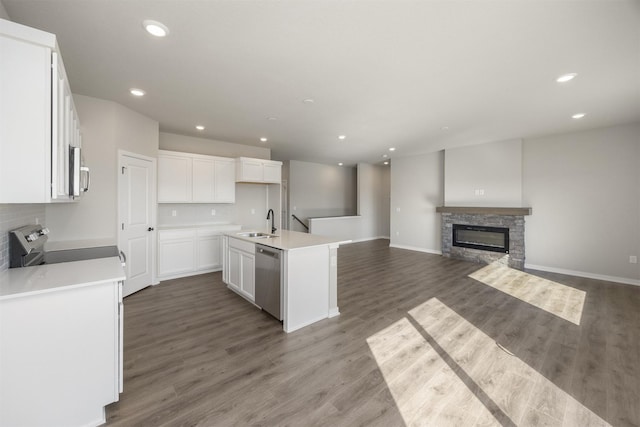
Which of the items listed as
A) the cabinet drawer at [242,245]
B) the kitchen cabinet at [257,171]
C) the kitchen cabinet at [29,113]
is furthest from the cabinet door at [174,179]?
the kitchen cabinet at [29,113]

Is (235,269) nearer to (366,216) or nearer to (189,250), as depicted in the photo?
(189,250)

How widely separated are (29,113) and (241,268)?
2.64 m

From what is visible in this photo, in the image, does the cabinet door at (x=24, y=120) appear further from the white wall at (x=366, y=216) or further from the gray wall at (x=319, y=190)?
the gray wall at (x=319, y=190)

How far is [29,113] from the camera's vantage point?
1361 mm

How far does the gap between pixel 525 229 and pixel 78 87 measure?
7.80 meters

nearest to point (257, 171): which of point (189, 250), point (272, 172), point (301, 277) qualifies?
point (272, 172)

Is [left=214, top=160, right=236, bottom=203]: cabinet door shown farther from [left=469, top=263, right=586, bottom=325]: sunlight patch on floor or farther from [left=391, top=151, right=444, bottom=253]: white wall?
[left=469, top=263, right=586, bottom=325]: sunlight patch on floor

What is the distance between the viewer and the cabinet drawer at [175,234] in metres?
4.40

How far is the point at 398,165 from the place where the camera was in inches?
305

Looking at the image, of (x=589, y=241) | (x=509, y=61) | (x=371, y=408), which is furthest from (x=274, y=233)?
(x=589, y=241)

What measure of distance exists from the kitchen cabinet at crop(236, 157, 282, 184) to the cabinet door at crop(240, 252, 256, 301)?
2206mm

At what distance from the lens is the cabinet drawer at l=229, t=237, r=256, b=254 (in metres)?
3.37

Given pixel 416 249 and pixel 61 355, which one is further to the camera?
pixel 416 249

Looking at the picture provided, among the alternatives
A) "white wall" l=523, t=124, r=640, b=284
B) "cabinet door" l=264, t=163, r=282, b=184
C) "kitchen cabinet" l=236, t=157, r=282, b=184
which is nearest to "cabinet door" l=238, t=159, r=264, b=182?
"kitchen cabinet" l=236, t=157, r=282, b=184
